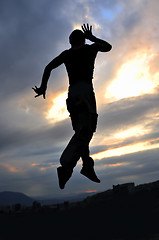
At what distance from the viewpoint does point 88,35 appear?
231 inches

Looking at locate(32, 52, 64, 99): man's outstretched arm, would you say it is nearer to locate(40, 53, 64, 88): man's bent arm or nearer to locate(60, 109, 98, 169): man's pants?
locate(40, 53, 64, 88): man's bent arm

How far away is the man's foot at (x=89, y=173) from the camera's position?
613 centimetres

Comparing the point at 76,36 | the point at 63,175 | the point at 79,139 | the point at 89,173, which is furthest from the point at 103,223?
the point at 76,36

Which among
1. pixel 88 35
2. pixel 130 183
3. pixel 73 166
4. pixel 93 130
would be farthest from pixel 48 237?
pixel 130 183

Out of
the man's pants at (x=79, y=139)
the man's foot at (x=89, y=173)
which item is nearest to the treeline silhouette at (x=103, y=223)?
the man's foot at (x=89, y=173)

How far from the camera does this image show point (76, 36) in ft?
19.4

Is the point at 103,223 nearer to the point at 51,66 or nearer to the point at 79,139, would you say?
the point at 79,139

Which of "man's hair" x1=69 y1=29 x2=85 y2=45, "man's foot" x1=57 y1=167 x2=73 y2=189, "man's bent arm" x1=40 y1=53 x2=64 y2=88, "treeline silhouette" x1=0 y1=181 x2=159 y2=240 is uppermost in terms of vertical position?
"man's hair" x1=69 y1=29 x2=85 y2=45

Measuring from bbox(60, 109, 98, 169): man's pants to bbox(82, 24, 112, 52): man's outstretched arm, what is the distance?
1.26 metres

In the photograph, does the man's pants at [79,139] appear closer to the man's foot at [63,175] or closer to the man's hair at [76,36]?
the man's foot at [63,175]

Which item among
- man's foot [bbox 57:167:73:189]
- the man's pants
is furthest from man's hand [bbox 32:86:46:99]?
man's foot [bbox 57:167:73:189]

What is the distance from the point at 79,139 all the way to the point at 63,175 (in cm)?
73

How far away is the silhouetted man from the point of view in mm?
5547

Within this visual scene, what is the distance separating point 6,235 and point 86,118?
4390 millimetres
